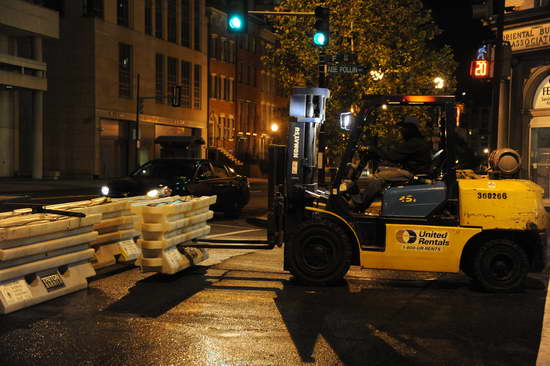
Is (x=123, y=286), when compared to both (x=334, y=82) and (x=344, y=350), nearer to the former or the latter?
(x=344, y=350)

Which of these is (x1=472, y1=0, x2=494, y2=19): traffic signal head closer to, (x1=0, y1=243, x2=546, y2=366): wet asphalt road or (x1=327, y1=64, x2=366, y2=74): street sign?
(x1=327, y1=64, x2=366, y2=74): street sign

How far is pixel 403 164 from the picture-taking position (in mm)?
8523

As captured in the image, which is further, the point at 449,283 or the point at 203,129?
the point at 203,129

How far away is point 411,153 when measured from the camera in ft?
27.1

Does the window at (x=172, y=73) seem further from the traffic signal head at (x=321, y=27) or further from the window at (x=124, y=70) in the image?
the traffic signal head at (x=321, y=27)

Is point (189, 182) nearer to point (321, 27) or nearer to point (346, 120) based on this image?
point (321, 27)

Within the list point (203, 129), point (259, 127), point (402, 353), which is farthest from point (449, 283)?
point (259, 127)

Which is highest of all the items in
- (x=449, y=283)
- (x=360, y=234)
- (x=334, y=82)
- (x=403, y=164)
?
(x=334, y=82)

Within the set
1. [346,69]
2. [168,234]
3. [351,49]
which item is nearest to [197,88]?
[351,49]

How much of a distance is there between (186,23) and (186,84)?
5.08 m

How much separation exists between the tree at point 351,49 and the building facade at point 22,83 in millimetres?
20061

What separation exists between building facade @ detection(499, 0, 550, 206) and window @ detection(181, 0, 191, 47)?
114 ft

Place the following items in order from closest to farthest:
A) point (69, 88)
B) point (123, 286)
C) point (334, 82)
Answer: point (123, 286) < point (334, 82) < point (69, 88)

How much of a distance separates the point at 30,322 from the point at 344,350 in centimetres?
320
